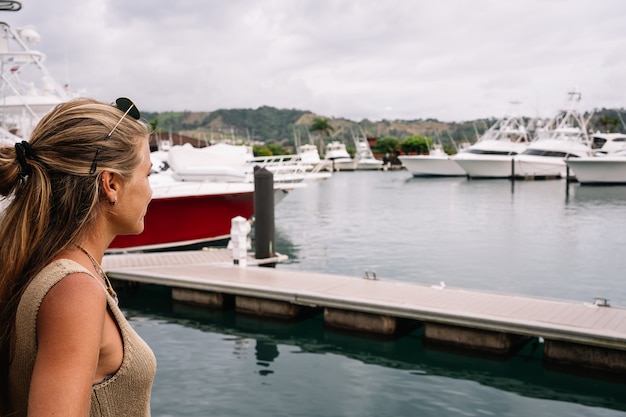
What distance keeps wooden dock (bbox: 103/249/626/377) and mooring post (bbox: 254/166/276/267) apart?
0.72 meters

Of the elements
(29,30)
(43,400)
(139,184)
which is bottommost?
(43,400)

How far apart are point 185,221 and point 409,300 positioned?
1057cm

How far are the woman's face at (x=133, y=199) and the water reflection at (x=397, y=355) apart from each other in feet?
24.6

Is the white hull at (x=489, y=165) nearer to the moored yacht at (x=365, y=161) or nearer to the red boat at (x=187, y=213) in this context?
the moored yacht at (x=365, y=161)

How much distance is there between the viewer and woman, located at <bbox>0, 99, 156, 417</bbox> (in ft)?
3.96

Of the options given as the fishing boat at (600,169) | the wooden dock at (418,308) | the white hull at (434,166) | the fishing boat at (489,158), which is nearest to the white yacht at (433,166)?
the white hull at (434,166)

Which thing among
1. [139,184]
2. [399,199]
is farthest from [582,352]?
[399,199]

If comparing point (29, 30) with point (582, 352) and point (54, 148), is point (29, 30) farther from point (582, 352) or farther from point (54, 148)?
point (54, 148)

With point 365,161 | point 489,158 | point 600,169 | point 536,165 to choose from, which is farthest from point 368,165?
point 600,169

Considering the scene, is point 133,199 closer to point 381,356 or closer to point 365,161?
point 381,356

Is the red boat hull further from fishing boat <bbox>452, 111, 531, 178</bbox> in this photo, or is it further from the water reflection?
fishing boat <bbox>452, 111, 531, 178</bbox>

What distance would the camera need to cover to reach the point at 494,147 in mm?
70250

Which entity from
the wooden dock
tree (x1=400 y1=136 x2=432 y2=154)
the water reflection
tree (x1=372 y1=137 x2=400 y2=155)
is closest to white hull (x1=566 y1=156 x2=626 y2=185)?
the wooden dock

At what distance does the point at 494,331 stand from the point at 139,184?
8073 millimetres
